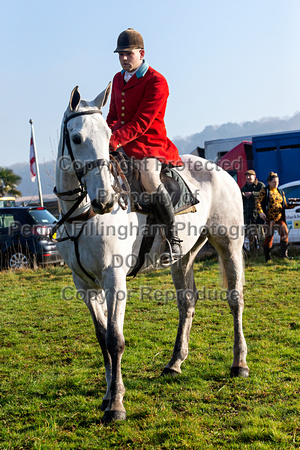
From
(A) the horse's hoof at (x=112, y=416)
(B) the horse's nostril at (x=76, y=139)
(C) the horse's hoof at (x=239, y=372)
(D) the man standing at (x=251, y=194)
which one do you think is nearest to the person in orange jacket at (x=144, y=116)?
(B) the horse's nostril at (x=76, y=139)

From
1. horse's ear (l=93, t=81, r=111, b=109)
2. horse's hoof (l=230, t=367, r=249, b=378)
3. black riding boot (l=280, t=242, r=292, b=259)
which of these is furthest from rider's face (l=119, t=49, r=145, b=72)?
black riding boot (l=280, t=242, r=292, b=259)

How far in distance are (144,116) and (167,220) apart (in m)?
1.02

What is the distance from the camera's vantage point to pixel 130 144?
4.43 meters

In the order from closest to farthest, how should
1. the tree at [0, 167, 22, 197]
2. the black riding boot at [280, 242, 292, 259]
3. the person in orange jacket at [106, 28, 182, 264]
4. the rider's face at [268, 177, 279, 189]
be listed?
the person in orange jacket at [106, 28, 182, 264] < the rider's face at [268, 177, 279, 189] < the black riding boot at [280, 242, 292, 259] < the tree at [0, 167, 22, 197]

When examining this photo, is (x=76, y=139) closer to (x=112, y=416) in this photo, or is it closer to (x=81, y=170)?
(x=81, y=170)

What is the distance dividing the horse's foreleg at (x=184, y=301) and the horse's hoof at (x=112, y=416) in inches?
52.0

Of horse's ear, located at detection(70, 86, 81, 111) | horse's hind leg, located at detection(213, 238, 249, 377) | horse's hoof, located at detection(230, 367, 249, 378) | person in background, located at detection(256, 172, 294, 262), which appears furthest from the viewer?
person in background, located at detection(256, 172, 294, 262)

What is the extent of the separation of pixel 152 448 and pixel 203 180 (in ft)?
9.72

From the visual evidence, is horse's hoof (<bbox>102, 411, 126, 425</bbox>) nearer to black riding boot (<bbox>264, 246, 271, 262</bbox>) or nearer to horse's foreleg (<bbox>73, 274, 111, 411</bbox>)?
horse's foreleg (<bbox>73, 274, 111, 411</bbox>)

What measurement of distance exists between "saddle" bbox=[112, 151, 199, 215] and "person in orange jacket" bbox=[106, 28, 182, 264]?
59 mm

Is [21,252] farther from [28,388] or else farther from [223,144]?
[223,144]

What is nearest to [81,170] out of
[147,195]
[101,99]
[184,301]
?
[101,99]

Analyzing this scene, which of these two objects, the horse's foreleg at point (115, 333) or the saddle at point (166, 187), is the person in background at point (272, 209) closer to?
the saddle at point (166, 187)

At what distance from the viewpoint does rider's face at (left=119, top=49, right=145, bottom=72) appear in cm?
427
